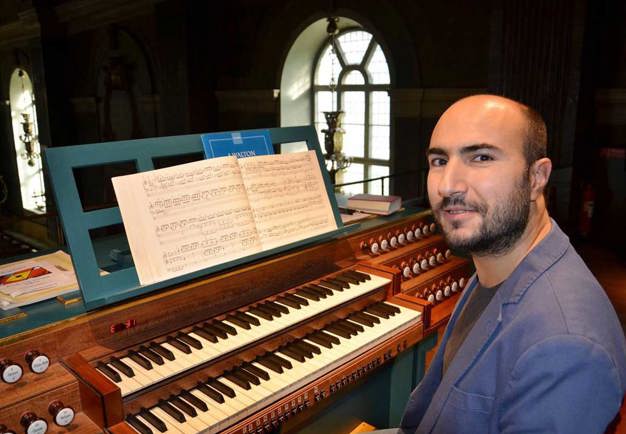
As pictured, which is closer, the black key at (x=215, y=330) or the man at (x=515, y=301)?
the man at (x=515, y=301)

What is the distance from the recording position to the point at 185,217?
2.02m

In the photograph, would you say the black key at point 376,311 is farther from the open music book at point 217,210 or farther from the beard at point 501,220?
the beard at point 501,220

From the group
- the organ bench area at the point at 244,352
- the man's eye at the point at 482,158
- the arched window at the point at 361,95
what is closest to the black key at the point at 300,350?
the organ bench area at the point at 244,352

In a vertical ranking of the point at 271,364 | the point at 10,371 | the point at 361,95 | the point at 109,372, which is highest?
the point at 361,95

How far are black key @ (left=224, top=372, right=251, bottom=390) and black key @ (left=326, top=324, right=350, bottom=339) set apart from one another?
0.53 meters

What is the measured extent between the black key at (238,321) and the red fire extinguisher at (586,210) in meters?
4.88

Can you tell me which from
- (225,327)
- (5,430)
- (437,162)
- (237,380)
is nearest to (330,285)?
(225,327)

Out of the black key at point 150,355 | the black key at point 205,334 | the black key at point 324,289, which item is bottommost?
the black key at point 150,355

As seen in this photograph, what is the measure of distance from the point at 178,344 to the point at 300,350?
503 millimetres

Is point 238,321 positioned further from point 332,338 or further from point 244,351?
point 332,338

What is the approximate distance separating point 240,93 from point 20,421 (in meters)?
7.89

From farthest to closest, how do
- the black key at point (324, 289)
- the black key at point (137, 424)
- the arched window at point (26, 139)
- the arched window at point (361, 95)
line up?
the arched window at point (26, 139) → the arched window at point (361, 95) → the black key at point (324, 289) → the black key at point (137, 424)

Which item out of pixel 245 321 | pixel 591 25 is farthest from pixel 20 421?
pixel 591 25

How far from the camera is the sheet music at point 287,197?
7.59ft
